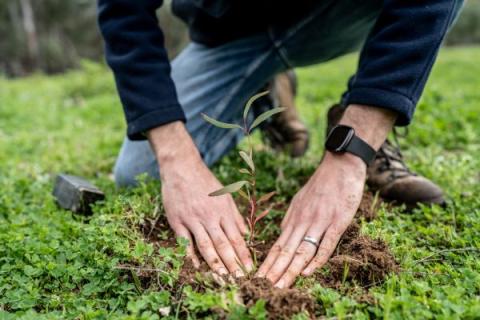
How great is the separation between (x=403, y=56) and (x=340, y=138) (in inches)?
16.6

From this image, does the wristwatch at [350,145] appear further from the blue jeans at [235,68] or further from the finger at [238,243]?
the blue jeans at [235,68]

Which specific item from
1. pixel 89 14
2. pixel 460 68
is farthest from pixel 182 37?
pixel 460 68

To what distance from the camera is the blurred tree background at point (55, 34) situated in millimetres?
29844

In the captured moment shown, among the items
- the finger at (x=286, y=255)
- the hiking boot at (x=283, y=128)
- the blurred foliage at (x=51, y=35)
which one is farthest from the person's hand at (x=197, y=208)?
the blurred foliage at (x=51, y=35)

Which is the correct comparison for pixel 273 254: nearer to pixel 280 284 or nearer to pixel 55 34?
pixel 280 284

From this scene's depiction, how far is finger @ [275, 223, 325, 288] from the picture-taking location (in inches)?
67.1

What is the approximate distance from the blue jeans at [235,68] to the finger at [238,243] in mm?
1107

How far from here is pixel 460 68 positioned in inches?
378

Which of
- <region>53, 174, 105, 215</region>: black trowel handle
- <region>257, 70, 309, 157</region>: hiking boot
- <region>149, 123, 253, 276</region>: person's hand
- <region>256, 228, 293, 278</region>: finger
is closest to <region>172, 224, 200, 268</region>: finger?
<region>149, 123, 253, 276</region>: person's hand

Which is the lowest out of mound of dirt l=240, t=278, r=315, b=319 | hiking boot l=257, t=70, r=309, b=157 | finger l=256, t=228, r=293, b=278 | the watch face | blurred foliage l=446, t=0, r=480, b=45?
blurred foliage l=446, t=0, r=480, b=45

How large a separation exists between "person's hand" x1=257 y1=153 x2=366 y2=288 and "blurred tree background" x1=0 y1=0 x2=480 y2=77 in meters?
22.1

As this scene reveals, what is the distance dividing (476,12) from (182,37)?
1885cm

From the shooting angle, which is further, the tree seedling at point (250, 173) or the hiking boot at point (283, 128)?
the hiking boot at point (283, 128)

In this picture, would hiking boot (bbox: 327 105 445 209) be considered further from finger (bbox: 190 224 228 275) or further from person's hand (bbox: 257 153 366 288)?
finger (bbox: 190 224 228 275)
